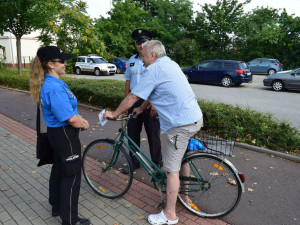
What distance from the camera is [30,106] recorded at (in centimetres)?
945

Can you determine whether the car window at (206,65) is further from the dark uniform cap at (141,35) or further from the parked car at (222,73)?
the dark uniform cap at (141,35)

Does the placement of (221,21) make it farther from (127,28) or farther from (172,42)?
(127,28)

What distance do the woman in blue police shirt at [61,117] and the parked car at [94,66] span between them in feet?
66.5

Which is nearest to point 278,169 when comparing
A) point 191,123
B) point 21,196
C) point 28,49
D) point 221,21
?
point 191,123

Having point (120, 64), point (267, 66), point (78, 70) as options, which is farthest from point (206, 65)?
point (78, 70)

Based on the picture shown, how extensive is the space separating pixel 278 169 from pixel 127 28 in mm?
28407

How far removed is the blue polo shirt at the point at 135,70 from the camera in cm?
381

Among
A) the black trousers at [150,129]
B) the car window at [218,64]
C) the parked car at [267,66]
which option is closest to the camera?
the black trousers at [150,129]

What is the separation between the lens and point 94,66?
898 inches

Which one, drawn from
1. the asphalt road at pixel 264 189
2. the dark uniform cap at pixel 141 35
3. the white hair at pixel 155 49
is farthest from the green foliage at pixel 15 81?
the white hair at pixel 155 49

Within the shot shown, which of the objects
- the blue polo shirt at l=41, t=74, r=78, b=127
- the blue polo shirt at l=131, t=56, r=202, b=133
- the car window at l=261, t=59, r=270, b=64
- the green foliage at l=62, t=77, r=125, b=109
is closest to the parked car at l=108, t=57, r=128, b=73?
the car window at l=261, t=59, r=270, b=64

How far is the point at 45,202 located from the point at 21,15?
48.2ft

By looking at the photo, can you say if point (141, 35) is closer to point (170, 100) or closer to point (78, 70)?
point (170, 100)

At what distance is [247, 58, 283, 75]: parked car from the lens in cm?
2286
